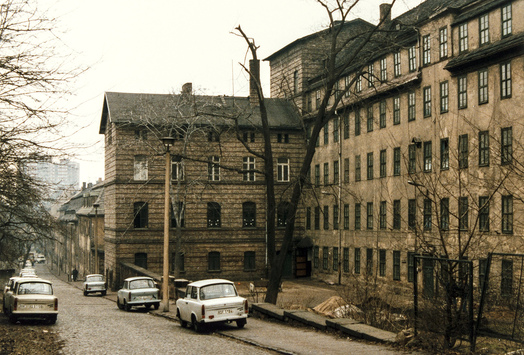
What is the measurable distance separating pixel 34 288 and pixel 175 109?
26.2 metres

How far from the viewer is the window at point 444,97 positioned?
37.6 metres

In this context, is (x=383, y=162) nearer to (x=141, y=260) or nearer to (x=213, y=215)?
(x=213, y=215)

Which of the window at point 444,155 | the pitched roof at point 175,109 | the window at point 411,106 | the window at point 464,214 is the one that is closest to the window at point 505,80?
the window at point 444,155

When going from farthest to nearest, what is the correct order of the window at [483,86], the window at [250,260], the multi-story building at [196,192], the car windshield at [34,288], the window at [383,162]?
the window at [250,260] < the multi-story building at [196,192] < the window at [383,162] < the window at [483,86] < the car windshield at [34,288]

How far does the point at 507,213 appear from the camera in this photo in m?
32.1

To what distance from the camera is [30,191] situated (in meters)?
17.2

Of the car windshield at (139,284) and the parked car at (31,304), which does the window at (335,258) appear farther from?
the parked car at (31,304)

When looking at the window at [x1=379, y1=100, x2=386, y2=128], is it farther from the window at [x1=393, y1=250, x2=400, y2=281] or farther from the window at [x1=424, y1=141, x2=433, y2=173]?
the window at [x1=393, y1=250, x2=400, y2=281]

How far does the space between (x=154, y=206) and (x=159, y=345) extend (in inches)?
1483

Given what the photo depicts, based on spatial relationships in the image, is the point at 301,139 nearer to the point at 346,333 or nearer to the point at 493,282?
the point at 346,333

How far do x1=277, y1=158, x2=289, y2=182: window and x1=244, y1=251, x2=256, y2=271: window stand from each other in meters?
7.00

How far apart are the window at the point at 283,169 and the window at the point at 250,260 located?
7.00m

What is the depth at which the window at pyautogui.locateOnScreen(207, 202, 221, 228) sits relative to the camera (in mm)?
56625

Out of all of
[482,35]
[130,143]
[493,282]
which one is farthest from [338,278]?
[493,282]
